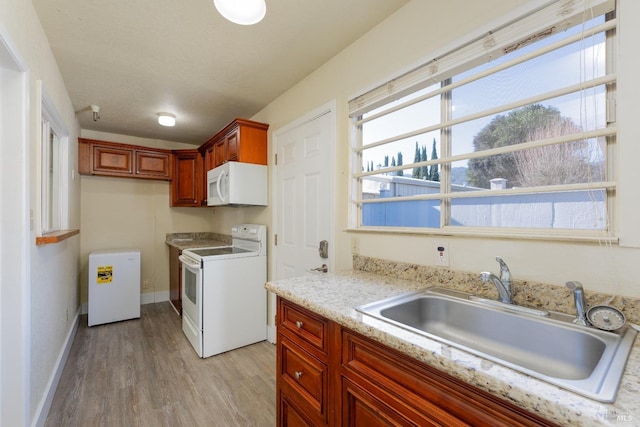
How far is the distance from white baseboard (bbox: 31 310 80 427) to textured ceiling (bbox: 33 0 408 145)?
7.54 ft

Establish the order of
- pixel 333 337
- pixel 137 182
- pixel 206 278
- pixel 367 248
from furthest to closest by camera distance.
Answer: pixel 137 182
pixel 206 278
pixel 367 248
pixel 333 337

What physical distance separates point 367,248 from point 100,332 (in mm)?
3197

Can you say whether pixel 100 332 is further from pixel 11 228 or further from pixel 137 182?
pixel 11 228

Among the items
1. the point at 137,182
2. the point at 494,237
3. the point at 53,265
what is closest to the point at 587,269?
the point at 494,237

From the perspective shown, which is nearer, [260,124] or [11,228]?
[11,228]

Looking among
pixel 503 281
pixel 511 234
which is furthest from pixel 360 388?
pixel 511 234

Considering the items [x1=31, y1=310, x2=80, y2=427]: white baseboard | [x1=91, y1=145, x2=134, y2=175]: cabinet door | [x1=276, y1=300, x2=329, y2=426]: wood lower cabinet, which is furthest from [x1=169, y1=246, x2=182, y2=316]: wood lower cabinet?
[x1=276, y1=300, x2=329, y2=426]: wood lower cabinet

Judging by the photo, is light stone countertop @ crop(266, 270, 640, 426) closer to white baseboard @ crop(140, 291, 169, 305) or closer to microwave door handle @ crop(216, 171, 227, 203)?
microwave door handle @ crop(216, 171, 227, 203)

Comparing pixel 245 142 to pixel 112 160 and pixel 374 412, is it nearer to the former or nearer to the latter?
pixel 112 160

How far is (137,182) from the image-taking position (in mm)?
4160

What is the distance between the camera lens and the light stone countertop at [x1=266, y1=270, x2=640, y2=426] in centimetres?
51

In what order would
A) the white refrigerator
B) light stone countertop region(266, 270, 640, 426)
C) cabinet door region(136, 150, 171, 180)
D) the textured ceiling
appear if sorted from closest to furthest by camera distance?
light stone countertop region(266, 270, 640, 426) < the textured ceiling < the white refrigerator < cabinet door region(136, 150, 171, 180)

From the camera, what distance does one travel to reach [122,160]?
12.5 feet

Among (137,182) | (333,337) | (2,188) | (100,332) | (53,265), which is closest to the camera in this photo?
(333,337)
